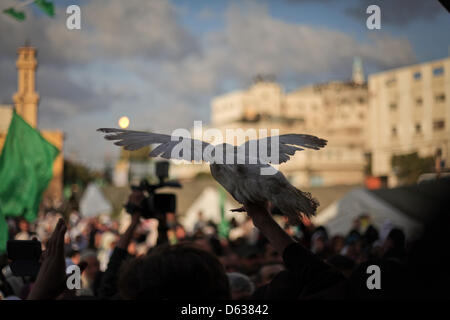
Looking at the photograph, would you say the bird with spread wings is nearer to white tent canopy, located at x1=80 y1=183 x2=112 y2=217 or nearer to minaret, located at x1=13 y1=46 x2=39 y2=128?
minaret, located at x1=13 y1=46 x2=39 y2=128

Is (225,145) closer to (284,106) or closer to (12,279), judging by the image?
(12,279)

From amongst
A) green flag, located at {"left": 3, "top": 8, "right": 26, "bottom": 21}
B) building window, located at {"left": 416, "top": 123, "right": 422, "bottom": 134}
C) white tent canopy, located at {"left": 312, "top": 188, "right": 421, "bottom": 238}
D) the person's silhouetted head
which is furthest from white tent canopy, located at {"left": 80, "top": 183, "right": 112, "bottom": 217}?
the person's silhouetted head

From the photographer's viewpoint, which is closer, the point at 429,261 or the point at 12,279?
the point at 429,261

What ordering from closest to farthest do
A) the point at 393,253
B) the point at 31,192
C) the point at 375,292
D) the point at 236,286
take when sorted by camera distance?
the point at 375,292 < the point at 393,253 < the point at 236,286 < the point at 31,192

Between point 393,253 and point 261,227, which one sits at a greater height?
point 261,227

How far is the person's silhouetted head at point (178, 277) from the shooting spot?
197 centimetres

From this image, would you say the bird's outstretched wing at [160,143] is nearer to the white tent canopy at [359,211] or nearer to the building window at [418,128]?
the white tent canopy at [359,211]

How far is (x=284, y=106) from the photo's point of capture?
13400cm

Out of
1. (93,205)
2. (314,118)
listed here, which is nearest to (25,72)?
(93,205)

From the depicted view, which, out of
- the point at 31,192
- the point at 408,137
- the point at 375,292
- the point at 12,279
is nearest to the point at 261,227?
the point at 375,292

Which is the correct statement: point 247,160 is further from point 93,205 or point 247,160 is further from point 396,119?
point 396,119

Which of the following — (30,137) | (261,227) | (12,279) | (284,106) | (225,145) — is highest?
(284,106)

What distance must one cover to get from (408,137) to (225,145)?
168ft

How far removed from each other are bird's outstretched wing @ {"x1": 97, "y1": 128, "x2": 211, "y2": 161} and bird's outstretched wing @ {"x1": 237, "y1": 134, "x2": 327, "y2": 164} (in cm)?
30
